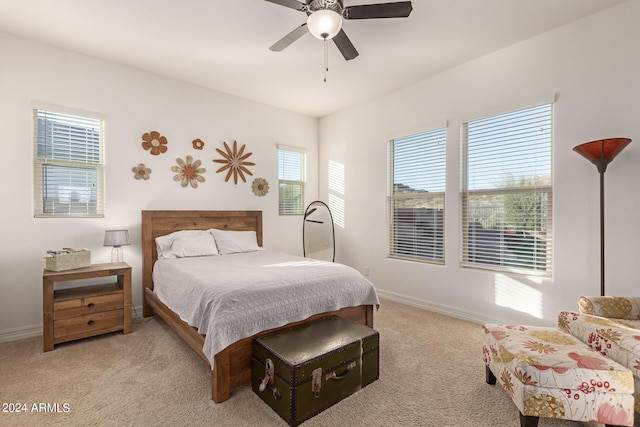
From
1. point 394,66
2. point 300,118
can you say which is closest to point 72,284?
point 300,118

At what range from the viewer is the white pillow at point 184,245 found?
3.52 meters

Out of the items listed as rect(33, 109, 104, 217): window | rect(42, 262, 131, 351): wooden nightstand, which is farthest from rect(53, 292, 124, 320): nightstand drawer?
rect(33, 109, 104, 217): window

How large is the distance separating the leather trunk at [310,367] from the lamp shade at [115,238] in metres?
2.03

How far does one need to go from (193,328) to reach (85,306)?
133cm

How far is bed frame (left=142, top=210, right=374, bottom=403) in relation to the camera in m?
1.99

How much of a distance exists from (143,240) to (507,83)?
431cm

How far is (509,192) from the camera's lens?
321 cm

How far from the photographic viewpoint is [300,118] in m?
5.27

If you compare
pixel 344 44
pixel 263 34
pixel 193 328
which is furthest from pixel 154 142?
pixel 344 44

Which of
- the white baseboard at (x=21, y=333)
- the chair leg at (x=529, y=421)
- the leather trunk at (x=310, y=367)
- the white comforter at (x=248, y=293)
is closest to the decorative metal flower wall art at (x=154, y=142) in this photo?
the white comforter at (x=248, y=293)

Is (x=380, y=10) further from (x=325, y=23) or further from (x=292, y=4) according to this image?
(x=292, y=4)

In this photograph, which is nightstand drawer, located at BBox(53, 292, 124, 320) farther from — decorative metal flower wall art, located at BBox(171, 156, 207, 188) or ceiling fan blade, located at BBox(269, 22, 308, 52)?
ceiling fan blade, located at BBox(269, 22, 308, 52)

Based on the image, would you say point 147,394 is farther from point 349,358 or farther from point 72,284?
point 72,284

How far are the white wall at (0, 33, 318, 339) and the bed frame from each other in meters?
0.15
